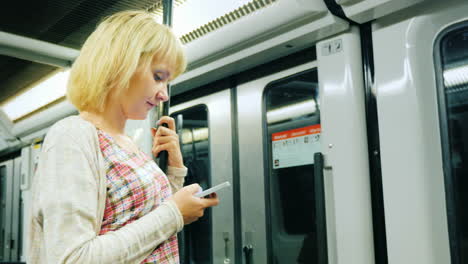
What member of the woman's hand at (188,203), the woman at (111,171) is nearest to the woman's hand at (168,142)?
the woman at (111,171)

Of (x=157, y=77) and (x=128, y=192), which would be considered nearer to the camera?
(x=128, y=192)

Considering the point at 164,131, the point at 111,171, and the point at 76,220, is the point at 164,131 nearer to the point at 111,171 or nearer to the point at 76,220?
the point at 111,171

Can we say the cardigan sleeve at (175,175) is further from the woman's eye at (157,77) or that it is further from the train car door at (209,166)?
the train car door at (209,166)

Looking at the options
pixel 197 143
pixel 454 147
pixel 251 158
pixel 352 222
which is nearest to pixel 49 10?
pixel 197 143

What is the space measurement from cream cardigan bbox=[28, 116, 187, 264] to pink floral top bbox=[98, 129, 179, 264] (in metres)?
0.04

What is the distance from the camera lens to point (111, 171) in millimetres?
1123

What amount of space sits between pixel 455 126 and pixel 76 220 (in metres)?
1.37

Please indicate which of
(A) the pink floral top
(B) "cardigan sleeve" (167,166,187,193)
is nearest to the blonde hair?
(A) the pink floral top

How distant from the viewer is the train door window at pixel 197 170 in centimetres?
285

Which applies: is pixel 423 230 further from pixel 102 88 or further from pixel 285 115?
pixel 102 88

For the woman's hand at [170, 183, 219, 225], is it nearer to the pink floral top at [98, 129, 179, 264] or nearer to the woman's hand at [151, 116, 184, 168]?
the pink floral top at [98, 129, 179, 264]

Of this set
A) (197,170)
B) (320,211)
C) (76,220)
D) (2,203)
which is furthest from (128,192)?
(2,203)

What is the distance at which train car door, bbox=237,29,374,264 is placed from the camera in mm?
1839

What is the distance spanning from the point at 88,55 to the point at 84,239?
51 cm
